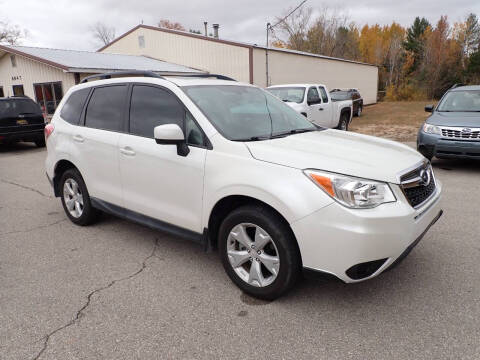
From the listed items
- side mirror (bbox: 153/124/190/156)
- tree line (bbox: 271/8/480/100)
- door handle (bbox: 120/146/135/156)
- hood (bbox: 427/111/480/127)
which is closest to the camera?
side mirror (bbox: 153/124/190/156)

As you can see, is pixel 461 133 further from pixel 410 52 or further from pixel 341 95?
pixel 410 52

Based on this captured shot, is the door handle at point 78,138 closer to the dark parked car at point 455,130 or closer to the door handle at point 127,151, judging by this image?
the door handle at point 127,151

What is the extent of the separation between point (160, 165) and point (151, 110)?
2.04ft

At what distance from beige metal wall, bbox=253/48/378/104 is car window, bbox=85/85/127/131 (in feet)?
51.7

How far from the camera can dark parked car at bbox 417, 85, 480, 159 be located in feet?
23.0

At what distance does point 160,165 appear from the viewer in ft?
11.6

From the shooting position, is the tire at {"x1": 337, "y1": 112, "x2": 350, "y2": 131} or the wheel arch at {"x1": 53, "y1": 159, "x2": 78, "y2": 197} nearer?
the wheel arch at {"x1": 53, "y1": 159, "x2": 78, "y2": 197}

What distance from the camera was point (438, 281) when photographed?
3.31m

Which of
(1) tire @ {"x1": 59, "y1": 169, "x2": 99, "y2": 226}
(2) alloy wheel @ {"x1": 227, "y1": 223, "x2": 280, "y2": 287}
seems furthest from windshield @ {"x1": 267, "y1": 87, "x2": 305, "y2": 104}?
(2) alloy wheel @ {"x1": 227, "y1": 223, "x2": 280, "y2": 287}

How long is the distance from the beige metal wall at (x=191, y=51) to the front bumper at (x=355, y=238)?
17694 mm

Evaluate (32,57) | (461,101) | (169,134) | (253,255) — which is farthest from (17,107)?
(461,101)

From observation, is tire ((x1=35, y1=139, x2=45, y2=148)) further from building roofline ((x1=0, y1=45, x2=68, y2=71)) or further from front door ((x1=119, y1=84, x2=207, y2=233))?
front door ((x1=119, y1=84, x2=207, y2=233))

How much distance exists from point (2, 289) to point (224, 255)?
1.98m

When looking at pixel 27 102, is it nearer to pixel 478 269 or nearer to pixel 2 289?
pixel 2 289
